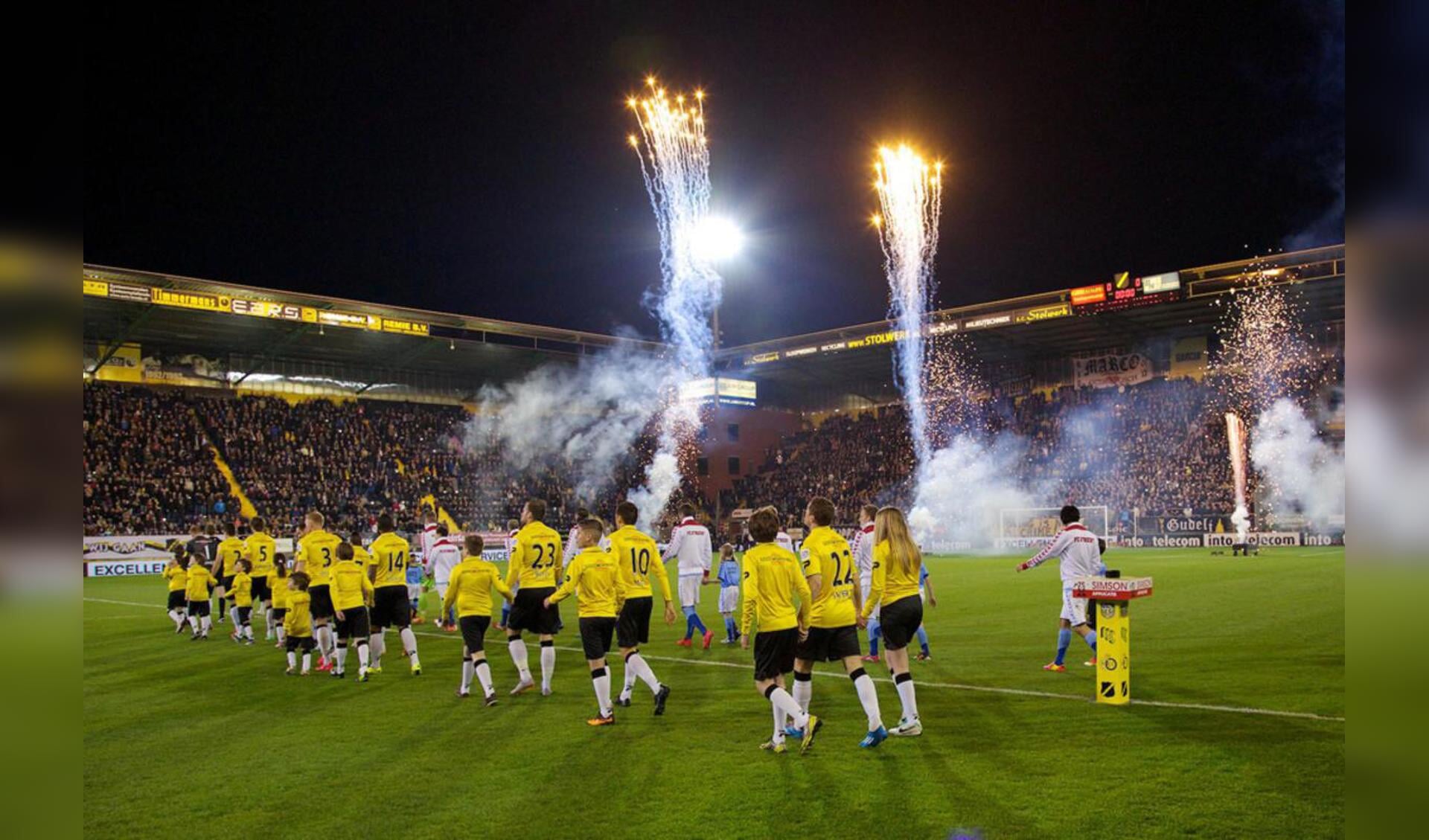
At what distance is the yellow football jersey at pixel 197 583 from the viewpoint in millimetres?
19797

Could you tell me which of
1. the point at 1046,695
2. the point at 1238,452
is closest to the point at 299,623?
the point at 1046,695

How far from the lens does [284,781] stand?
8508 mm

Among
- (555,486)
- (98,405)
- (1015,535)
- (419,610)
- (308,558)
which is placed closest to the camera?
(308,558)

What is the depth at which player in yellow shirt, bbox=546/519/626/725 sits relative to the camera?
1055 centimetres

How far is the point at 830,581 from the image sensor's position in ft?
29.8

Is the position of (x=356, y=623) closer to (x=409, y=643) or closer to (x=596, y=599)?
(x=409, y=643)

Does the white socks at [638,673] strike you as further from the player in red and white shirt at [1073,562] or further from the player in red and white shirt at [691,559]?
the player in red and white shirt at [1073,562]

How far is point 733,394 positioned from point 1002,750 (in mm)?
50874

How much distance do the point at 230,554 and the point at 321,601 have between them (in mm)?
5935

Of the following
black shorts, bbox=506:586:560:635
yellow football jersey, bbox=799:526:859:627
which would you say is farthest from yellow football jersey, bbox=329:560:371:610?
yellow football jersey, bbox=799:526:859:627

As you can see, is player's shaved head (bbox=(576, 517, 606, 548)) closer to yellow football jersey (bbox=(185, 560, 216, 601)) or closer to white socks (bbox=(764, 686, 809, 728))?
white socks (bbox=(764, 686, 809, 728))
